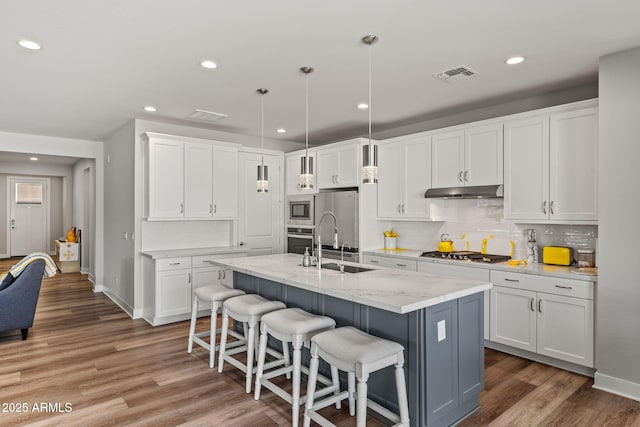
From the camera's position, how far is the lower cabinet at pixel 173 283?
4621mm

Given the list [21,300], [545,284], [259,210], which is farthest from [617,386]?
[21,300]

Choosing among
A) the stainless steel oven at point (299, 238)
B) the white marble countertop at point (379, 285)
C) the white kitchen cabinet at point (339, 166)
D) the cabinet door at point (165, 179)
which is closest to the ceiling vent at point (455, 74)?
the white kitchen cabinet at point (339, 166)

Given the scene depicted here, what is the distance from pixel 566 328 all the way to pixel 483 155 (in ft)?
6.01

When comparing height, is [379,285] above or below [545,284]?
above

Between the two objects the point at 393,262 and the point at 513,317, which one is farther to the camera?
the point at 393,262

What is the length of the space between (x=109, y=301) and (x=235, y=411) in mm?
4237

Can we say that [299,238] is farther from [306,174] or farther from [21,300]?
[21,300]

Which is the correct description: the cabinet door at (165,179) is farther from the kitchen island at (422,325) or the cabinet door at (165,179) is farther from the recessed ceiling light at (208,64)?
the kitchen island at (422,325)

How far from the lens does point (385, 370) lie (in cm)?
250

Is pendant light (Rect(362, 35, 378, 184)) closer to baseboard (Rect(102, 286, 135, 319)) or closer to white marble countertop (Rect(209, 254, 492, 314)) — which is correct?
white marble countertop (Rect(209, 254, 492, 314))

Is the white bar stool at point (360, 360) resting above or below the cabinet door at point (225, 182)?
below

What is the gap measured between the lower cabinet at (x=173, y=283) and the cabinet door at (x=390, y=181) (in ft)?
7.69

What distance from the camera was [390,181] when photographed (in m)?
5.04

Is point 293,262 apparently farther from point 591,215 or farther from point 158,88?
point 591,215
